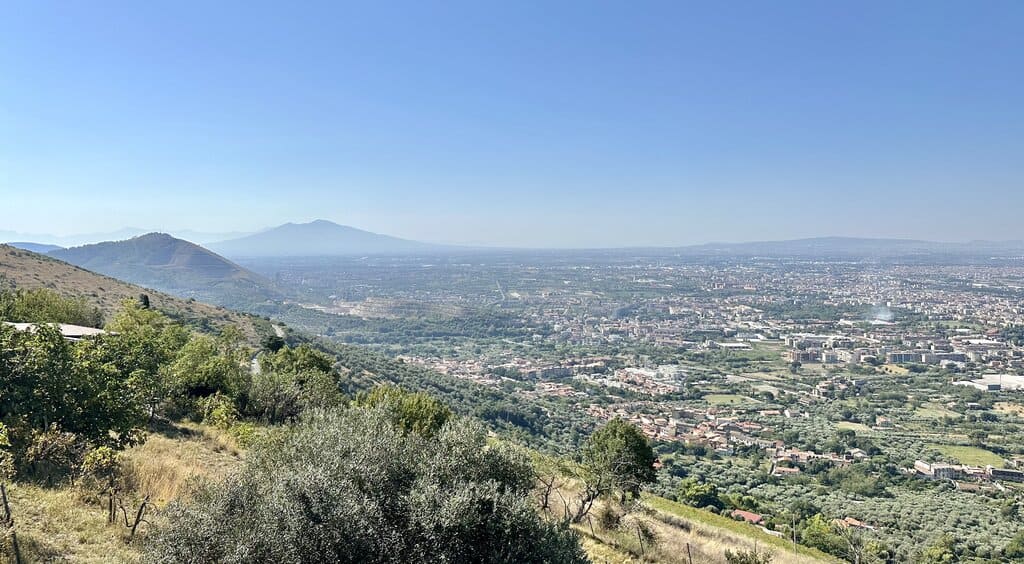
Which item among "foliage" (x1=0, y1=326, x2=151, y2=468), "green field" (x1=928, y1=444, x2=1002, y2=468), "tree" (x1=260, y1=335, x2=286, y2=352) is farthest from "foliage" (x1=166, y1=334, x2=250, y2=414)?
"green field" (x1=928, y1=444, x2=1002, y2=468)

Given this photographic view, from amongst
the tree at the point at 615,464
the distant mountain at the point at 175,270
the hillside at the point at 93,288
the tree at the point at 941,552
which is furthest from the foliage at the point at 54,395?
the distant mountain at the point at 175,270

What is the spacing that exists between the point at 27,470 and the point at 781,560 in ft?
53.4

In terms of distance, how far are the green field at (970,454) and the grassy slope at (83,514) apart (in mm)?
46370

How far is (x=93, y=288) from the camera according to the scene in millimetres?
48656

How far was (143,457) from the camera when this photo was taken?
34.8 feet

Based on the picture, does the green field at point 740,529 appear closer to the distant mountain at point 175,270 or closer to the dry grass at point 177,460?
the dry grass at point 177,460

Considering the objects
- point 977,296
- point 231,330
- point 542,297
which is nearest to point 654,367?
point 231,330

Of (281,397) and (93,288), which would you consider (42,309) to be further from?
(93,288)

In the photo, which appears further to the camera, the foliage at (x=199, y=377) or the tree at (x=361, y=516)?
the foliage at (x=199, y=377)

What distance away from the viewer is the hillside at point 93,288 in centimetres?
4244

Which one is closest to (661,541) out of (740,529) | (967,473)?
(740,529)

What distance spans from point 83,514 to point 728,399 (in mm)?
58476

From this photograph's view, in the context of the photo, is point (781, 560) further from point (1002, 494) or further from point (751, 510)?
point (1002, 494)

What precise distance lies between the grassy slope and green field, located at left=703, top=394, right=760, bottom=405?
176 ft
